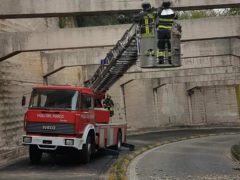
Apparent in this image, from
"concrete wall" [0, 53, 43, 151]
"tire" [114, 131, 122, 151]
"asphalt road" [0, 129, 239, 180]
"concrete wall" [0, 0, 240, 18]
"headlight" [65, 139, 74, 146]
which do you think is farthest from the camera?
"tire" [114, 131, 122, 151]

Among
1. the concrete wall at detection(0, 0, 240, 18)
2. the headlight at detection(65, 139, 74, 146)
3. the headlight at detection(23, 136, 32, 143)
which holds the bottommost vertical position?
the headlight at detection(65, 139, 74, 146)

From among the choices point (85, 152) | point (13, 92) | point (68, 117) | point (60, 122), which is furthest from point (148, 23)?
point (13, 92)

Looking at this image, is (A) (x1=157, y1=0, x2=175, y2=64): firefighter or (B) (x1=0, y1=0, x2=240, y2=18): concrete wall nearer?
(A) (x1=157, y1=0, x2=175, y2=64): firefighter

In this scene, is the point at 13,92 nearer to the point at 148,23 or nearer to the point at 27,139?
the point at 27,139

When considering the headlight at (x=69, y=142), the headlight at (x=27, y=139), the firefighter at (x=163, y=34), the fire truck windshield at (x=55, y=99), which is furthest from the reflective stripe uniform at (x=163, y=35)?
the headlight at (x=27, y=139)

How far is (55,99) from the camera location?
40.3 feet

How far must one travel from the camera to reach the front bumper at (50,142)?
38.5 ft

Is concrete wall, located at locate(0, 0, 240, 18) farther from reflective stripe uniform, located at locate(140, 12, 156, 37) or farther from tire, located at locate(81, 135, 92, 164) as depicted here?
tire, located at locate(81, 135, 92, 164)

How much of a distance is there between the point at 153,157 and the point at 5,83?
732 cm

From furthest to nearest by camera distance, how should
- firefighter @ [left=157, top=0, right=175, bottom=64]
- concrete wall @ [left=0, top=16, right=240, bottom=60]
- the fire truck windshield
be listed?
1. concrete wall @ [left=0, top=16, right=240, bottom=60]
2. the fire truck windshield
3. firefighter @ [left=157, top=0, right=175, bottom=64]

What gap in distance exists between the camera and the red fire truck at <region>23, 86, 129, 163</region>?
11.8 meters

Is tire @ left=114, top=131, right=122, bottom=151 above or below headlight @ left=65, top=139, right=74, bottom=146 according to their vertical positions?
below

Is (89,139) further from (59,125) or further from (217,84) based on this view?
(217,84)

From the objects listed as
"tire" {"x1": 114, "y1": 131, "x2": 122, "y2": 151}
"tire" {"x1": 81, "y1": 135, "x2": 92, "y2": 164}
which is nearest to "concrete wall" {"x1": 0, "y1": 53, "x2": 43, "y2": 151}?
"tire" {"x1": 114, "y1": 131, "x2": 122, "y2": 151}
